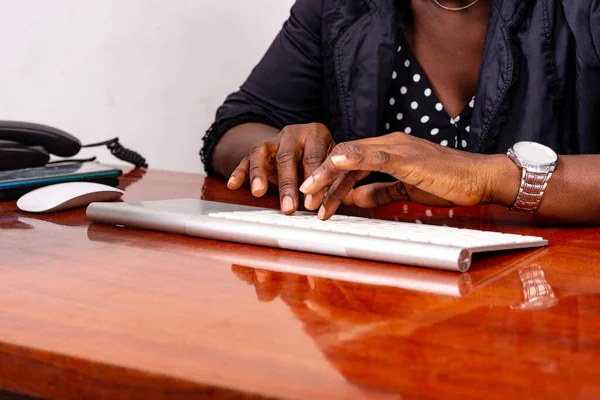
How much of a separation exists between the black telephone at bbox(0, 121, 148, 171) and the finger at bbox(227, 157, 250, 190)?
489 millimetres

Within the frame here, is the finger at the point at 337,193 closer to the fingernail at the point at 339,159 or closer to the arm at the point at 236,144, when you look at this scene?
the fingernail at the point at 339,159

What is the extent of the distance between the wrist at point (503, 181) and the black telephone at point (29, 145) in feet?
2.73

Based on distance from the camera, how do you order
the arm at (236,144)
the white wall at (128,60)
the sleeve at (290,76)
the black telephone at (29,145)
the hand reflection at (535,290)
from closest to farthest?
1. the hand reflection at (535,290)
2. the black telephone at (29,145)
3. the arm at (236,144)
4. the sleeve at (290,76)
5. the white wall at (128,60)

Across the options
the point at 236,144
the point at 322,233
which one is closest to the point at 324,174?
the point at 322,233

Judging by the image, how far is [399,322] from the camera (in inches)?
21.1

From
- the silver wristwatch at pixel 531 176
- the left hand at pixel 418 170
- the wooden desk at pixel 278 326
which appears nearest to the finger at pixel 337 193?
the left hand at pixel 418 170

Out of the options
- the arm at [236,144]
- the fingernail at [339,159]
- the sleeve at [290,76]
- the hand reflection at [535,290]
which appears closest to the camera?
the hand reflection at [535,290]

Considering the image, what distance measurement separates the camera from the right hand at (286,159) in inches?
39.8

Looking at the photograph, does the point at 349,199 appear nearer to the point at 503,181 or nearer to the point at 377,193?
the point at 377,193

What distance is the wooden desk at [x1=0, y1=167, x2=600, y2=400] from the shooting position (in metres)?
0.43

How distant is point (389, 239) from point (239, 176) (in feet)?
1.27

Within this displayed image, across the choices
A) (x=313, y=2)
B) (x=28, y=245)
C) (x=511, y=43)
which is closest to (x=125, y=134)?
(x=313, y=2)

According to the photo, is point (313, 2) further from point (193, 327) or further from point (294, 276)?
point (193, 327)

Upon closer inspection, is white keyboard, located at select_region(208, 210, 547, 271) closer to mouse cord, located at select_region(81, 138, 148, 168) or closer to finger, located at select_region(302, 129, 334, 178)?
finger, located at select_region(302, 129, 334, 178)
